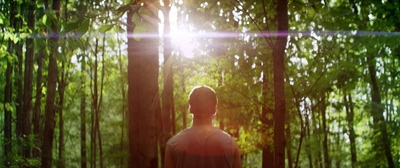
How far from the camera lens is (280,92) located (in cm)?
321

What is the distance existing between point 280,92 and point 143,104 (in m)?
1.51

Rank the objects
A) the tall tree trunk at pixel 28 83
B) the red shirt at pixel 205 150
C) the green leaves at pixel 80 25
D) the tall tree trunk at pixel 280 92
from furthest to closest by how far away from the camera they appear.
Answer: the tall tree trunk at pixel 28 83 → the tall tree trunk at pixel 280 92 → the red shirt at pixel 205 150 → the green leaves at pixel 80 25

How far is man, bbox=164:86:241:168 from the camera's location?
9.52 ft

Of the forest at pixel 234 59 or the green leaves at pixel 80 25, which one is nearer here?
the green leaves at pixel 80 25

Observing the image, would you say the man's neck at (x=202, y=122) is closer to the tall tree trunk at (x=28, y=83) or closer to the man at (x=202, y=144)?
the man at (x=202, y=144)

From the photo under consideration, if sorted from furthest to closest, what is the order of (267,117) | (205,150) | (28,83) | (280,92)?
(28,83) → (267,117) → (280,92) → (205,150)

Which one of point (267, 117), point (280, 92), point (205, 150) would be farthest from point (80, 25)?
point (267, 117)

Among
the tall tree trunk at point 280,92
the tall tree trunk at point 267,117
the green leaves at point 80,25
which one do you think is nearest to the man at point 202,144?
the tall tree trunk at point 280,92

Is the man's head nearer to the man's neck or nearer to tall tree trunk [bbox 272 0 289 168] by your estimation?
the man's neck

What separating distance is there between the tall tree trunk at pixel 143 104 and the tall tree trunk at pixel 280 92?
1.34 m

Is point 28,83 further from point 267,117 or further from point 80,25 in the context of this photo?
point 80,25

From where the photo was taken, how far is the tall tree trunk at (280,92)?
10.3 feet

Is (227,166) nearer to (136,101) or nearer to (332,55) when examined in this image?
(136,101)

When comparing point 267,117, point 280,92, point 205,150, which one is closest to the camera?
point 205,150
